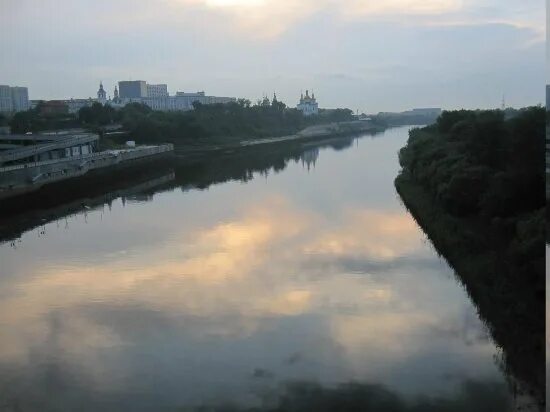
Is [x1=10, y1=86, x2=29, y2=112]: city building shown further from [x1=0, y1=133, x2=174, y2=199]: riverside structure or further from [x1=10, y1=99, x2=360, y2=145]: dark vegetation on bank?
[x1=0, y1=133, x2=174, y2=199]: riverside structure

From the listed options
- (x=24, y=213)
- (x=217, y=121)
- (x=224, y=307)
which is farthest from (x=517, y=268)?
(x=217, y=121)

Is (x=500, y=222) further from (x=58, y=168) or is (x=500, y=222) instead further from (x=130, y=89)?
(x=130, y=89)

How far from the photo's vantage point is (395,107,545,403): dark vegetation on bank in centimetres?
226

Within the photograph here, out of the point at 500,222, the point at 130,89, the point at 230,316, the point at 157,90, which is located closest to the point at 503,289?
the point at 500,222

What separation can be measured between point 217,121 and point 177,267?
1100 cm

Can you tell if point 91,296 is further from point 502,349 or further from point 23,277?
point 502,349

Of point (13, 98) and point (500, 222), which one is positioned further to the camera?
point (13, 98)

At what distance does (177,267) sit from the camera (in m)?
3.51

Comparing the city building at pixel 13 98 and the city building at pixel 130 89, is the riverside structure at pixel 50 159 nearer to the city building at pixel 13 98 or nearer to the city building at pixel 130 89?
the city building at pixel 13 98

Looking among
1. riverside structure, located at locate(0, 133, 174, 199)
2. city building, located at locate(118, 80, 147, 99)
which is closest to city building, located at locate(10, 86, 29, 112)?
city building, located at locate(118, 80, 147, 99)

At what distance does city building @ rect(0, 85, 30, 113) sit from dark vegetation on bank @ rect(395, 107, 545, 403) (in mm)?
15622

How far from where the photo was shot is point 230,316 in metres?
2.69

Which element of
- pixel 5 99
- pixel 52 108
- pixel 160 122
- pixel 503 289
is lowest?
pixel 503 289

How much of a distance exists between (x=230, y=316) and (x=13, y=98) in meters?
17.8
